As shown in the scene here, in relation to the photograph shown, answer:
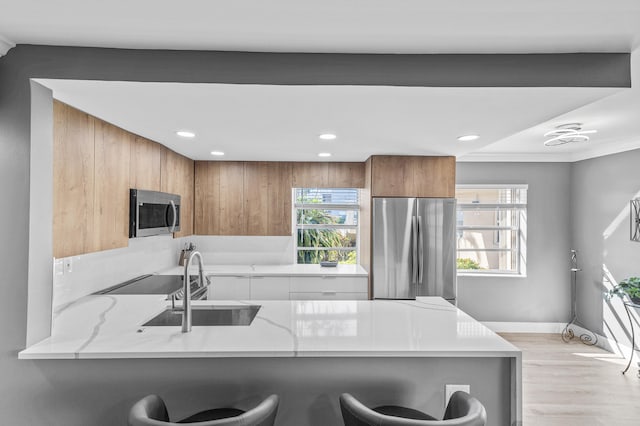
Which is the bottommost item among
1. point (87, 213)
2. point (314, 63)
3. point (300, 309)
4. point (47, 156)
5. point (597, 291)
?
point (597, 291)

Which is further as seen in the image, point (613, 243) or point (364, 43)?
point (613, 243)

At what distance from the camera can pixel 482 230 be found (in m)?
4.99

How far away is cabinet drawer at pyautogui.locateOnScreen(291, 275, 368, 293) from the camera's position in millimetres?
3771

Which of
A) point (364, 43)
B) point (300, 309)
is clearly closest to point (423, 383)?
point (300, 309)

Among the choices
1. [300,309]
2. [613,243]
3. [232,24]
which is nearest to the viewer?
[232,24]

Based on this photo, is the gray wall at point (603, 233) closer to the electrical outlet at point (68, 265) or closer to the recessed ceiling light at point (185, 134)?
the recessed ceiling light at point (185, 134)

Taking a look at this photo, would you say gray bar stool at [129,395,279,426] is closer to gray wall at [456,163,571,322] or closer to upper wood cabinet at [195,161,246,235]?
upper wood cabinet at [195,161,246,235]

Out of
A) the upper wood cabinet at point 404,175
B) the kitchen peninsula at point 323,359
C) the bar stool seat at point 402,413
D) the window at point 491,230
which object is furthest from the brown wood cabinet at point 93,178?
the window at point 491,230

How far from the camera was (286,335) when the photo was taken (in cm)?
176

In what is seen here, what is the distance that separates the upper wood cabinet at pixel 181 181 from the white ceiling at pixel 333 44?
2.12 feet

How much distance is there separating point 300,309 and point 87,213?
145 cm

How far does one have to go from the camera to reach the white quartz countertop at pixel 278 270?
377 centimetres

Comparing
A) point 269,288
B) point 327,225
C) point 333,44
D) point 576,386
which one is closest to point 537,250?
point 576,386

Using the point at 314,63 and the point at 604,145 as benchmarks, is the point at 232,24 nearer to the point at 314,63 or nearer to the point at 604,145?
the point at 314,63
